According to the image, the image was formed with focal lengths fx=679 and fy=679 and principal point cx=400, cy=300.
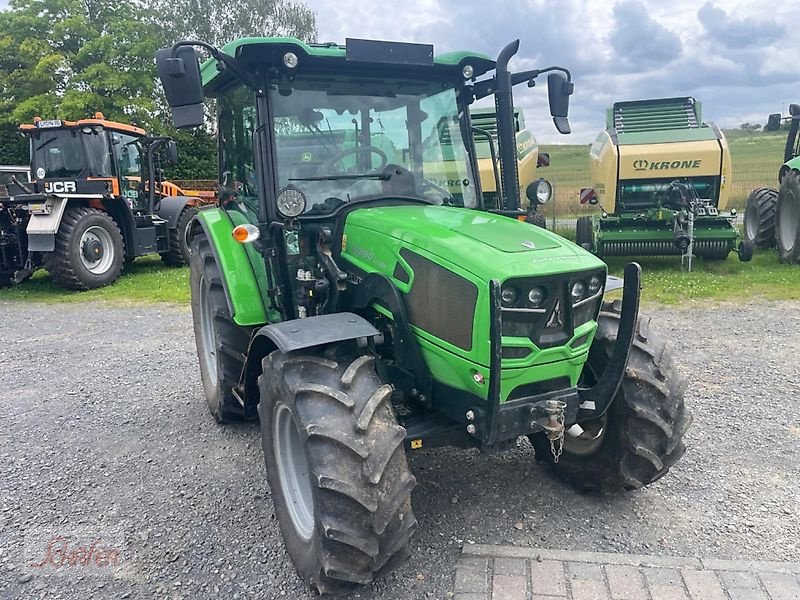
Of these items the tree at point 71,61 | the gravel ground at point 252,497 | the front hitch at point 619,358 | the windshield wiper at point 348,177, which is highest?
the tree at point 71,61

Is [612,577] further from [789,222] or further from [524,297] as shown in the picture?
[789,222]

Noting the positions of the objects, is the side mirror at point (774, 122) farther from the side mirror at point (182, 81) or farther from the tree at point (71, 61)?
the tree at point (71, 61)

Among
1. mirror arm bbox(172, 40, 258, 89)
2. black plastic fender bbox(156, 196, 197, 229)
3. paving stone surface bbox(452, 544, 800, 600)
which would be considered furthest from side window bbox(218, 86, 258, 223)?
black plastic fender bbox(156, 196, 197, 229)

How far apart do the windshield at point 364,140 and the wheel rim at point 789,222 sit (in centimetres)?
900

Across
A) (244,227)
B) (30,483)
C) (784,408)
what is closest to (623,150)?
(784,408)

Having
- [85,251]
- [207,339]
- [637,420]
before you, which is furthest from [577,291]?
[85,251]

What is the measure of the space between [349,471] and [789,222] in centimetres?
1085

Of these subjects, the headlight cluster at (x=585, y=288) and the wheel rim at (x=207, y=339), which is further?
the wheel rim at (x=207, y=339)

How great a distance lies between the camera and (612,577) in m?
2.93

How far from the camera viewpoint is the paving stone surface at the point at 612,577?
2.82 meters

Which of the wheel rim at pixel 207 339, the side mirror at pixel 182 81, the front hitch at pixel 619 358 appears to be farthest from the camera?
the wheel rim at pixel 207 339

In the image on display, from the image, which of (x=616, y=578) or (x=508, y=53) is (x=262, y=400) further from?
(x=508, y=53)

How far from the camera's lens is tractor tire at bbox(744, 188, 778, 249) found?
11.4 metres

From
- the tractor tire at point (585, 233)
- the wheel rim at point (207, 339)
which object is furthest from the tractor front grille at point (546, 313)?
the tractor tire at point (585, 233)
